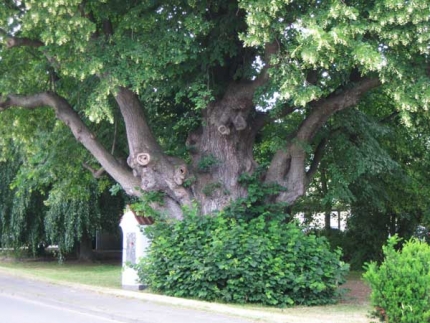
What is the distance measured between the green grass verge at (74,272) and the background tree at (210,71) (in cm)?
481

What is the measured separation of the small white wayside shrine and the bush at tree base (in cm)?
136

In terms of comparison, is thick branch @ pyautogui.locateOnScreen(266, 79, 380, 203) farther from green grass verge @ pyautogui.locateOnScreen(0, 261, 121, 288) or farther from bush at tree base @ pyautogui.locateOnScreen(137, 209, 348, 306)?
green grass verge @ pyautogui.locateOnScreen(0, 261, 121, 288)

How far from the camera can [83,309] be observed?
1309 centimetres

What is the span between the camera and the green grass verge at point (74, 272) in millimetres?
19859

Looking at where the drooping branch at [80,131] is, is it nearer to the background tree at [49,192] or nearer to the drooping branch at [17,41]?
the drooping branch at [17,41]

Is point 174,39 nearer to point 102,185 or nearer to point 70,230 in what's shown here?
point 102,185

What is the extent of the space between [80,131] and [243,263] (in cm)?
591

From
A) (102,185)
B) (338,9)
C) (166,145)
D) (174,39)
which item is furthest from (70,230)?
(338,9)

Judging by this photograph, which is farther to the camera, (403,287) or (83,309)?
(83,309)

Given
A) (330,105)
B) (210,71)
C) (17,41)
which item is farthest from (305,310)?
(17,41)

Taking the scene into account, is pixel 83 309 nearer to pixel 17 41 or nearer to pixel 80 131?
pixel 80 131

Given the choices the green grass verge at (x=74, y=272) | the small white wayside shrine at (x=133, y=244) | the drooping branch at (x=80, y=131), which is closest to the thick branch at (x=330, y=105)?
the drooping branch at (x=80, y=131)

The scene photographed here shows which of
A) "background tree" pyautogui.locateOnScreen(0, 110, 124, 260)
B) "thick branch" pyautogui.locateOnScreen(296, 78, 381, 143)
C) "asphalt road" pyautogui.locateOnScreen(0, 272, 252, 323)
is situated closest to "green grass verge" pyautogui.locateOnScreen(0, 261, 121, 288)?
"background tree" pyautogui.locateOnScreen(0, 110, 124, 260)

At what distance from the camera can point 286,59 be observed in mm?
13289
